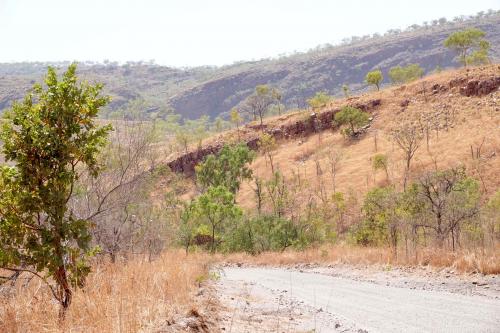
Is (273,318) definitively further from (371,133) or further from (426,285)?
(371,133)

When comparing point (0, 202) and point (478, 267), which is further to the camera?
point (478, 267)

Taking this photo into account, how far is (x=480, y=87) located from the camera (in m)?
68.2

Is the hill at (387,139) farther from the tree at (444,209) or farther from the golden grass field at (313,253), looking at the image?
the tree at (444,209)

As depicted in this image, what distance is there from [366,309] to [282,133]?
79.2 metres

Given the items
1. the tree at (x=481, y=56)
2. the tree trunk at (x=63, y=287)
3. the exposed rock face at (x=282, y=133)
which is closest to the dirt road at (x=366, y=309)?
the tree trunk at (x=63, y=287)

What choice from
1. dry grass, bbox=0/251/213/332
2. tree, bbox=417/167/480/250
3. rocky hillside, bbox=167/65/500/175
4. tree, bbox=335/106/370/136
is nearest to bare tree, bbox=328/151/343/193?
tree, bbox=335/106/370/136

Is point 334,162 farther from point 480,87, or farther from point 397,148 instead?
point 480,87

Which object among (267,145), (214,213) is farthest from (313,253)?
(267,145)

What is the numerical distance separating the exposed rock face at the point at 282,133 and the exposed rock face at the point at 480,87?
15574 millimetres

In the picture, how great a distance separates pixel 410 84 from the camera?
265 ft

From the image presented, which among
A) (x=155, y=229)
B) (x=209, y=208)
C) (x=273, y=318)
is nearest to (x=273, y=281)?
(x=155, y=229)

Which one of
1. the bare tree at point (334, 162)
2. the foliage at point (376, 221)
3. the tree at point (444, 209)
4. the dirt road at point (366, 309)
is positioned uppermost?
the dirt road at point (366, 309)

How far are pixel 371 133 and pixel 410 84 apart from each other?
42.3 feet

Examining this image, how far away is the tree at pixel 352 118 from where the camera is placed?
249 feet
